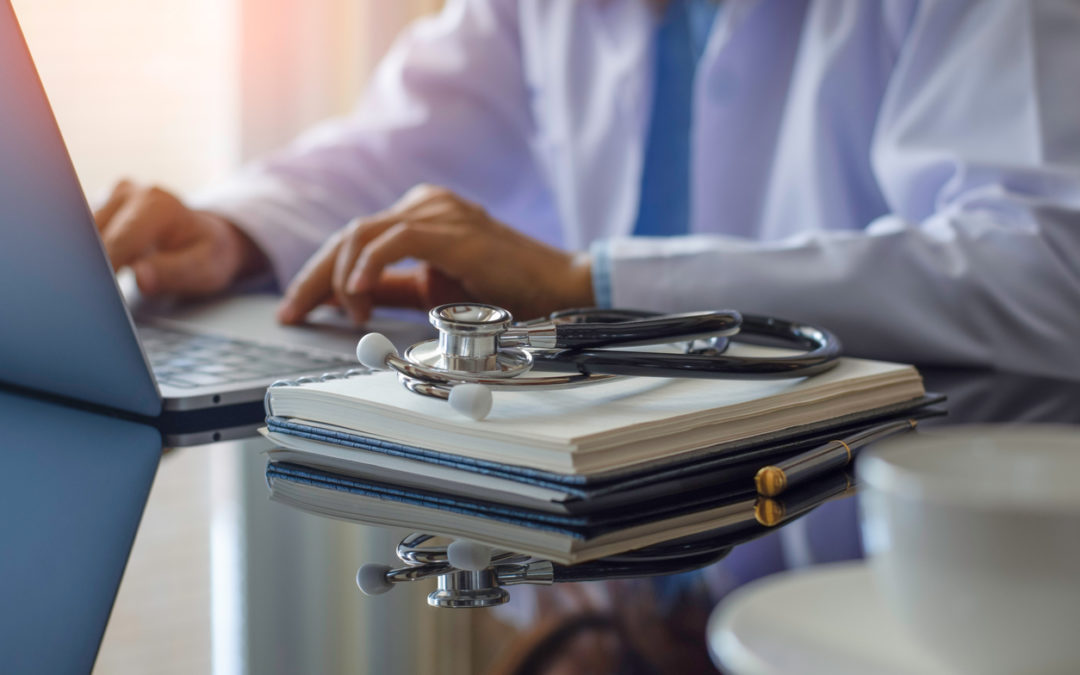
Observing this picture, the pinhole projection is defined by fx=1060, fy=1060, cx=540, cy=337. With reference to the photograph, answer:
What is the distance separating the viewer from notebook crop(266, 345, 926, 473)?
34 centimetres

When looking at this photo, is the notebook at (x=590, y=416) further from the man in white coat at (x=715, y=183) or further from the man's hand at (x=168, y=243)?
the man's hand at (x=168, y=243)

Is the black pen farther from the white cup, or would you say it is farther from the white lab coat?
the white lab coat

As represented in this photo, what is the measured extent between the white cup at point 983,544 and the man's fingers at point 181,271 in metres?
0.81

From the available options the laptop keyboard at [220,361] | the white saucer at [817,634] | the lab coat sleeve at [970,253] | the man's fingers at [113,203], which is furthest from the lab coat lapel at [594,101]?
the white saucer at [817,634]

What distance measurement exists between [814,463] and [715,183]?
82 cm

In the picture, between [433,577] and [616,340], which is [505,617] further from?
[616,340]

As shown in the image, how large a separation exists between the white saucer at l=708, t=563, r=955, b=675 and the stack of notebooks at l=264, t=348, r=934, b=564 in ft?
0.38

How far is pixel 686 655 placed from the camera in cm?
27

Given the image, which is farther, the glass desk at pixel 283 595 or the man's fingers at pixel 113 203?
the man's fingers at pixel 113 203

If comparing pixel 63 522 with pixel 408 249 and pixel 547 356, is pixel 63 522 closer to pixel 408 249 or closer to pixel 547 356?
pixel 547 356

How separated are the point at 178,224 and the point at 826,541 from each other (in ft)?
2.47

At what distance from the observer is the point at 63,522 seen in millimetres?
364

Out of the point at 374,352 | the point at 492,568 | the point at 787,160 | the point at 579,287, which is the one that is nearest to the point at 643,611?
the point at 492,568

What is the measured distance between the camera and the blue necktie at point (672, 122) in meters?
1.29
